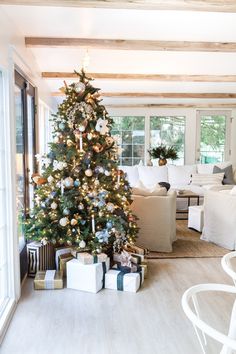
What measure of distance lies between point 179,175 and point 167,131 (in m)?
1.67

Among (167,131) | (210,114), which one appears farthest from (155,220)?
(210,114)

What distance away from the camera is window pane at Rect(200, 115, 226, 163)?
8.74m

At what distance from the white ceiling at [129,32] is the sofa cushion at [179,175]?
Result: 2950 millimetres

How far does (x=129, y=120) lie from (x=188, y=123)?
1.59 m

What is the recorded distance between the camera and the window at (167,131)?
8.71 m

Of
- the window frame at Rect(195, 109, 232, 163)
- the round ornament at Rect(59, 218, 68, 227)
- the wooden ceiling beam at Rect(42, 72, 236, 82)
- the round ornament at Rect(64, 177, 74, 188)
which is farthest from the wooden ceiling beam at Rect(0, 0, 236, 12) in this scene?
the window frame at Rect(195, 109, 232, 163)

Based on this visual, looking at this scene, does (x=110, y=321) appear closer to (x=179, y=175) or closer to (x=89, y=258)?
(x=89, y=258)

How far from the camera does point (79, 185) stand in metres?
3.40

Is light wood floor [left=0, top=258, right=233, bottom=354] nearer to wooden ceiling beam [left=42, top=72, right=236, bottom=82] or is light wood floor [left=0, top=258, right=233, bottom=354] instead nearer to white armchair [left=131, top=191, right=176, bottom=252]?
white armchair [left=131, top=191, right=176, bottom=252]


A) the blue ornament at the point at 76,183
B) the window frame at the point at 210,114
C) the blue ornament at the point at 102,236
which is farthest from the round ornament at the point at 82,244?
the window frame at the point at 210,114

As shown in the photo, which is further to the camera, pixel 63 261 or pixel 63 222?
pixel 63 261

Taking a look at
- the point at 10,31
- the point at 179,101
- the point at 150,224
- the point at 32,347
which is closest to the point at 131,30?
the point at 10,31

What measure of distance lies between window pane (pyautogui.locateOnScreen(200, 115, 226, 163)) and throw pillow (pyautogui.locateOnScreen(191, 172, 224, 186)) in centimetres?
148

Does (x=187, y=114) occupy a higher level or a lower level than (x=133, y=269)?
higher
